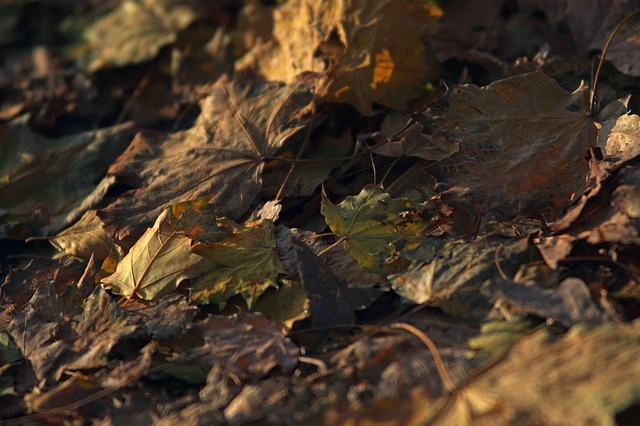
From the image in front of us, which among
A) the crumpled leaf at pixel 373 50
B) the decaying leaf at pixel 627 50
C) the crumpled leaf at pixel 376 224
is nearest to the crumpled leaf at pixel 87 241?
the crumpled leaf at pixel 376 224

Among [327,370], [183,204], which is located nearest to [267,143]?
[183,204]

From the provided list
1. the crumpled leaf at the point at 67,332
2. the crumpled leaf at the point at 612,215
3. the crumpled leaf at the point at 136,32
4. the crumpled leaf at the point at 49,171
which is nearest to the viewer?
the crumpled leaf at the point at 612,215

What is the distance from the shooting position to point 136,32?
9.21ft

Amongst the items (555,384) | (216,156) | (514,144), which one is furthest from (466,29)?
(555,384)

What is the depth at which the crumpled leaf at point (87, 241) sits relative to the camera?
72.9 inches

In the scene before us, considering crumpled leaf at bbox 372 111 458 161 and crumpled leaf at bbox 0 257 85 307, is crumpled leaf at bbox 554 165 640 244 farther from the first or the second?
crumpled leaf at bbox 0 257 85 307

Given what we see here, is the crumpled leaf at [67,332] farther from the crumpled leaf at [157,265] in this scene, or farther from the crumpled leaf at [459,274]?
the crumpled leaf at [459,274]

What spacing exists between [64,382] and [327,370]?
1.85 feet

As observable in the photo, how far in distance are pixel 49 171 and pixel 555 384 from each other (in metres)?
1.74

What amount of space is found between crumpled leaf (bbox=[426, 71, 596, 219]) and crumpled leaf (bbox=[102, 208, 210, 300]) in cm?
62

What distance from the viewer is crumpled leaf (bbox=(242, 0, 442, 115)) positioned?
1.96 m

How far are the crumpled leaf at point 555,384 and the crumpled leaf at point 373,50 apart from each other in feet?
3.22

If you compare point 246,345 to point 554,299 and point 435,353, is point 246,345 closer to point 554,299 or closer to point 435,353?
point 435,353

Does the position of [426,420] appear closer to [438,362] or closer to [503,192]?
[438,362]
